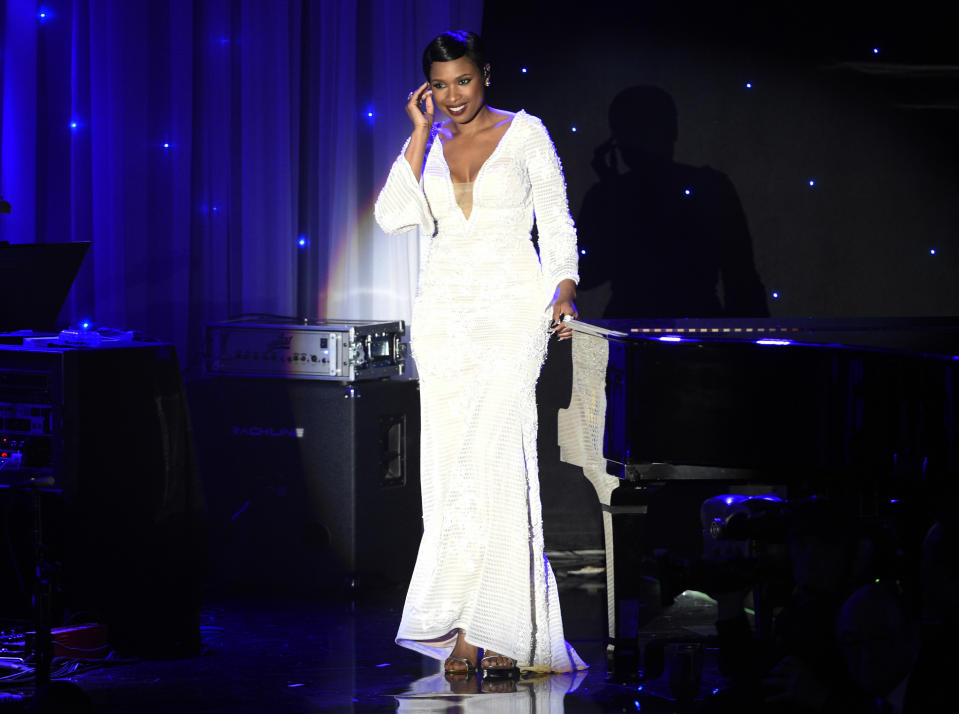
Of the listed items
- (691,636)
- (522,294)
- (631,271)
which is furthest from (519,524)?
(631,271)

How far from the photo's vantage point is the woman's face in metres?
4.12

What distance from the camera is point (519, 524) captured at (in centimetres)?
416

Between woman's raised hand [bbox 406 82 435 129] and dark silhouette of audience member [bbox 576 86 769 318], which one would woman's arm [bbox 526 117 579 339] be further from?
dark silhouette of audience member [bbox 576 86 769 318]

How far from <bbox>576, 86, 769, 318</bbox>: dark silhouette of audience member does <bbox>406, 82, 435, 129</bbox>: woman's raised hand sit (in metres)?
1.92

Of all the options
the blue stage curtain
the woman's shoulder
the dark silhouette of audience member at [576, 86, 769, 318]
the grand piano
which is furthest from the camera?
the dark silhouette of audience member at [576, 86, 769, 318]

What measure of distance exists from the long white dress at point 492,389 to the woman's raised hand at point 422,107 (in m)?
0.11

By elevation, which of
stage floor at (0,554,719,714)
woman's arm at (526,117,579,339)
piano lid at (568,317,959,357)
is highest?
woman's arm at (526,117,579,339)

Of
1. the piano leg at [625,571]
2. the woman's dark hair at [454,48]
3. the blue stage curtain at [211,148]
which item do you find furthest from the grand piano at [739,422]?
the blue stage curtain at [211,148]

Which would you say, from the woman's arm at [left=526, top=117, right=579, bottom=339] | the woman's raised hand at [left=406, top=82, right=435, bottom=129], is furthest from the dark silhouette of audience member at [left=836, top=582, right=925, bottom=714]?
the woman's raised hand at [left=406, top=82, right=435, bottom=129]

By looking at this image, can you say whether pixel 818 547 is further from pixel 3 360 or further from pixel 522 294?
pixel 3 360

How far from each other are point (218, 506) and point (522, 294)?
2.07 m

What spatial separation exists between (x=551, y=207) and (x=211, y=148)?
218 cm

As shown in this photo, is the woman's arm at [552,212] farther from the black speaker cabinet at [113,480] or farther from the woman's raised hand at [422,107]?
the black speaker cabinet at [113,480]

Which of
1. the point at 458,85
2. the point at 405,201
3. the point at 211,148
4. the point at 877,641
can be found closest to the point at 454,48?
the point at 458,85
